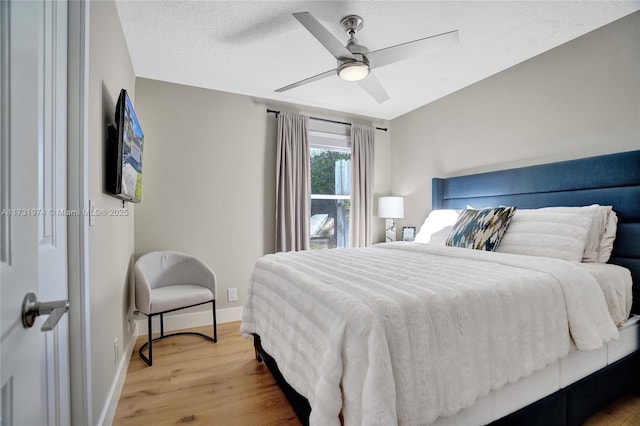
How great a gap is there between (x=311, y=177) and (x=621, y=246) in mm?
3058

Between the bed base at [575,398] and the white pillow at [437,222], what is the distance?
1578 millimetres

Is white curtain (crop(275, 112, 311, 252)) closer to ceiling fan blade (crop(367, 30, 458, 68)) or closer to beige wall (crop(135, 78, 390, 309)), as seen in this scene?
beige wall (crop(135, 78, 390, 309))

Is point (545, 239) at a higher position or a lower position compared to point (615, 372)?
higher

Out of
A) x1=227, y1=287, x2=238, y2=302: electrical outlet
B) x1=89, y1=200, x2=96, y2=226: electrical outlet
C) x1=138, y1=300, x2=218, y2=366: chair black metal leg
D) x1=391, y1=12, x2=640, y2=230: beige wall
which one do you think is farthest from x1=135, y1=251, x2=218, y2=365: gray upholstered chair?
x1=391, y1=12, x2=640, y2=230: beige wall

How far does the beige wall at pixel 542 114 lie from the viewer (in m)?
2.23

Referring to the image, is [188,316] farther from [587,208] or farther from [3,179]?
[587,208]

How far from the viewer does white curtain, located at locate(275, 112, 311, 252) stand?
3.61 metres

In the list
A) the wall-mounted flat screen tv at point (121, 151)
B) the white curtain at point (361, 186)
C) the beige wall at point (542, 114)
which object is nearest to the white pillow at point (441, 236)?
the beige wall at point (542, 114)

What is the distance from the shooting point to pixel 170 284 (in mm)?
2934

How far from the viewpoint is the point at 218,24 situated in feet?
7.34

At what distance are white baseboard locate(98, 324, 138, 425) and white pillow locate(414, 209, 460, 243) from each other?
9.31 ft

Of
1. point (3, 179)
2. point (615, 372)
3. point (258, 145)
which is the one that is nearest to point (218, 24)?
point (258, 145)

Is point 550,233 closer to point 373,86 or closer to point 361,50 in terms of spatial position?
point 373,86

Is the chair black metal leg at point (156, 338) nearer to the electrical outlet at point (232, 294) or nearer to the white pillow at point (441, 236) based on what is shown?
the electrical outlet at point (232, 294)
